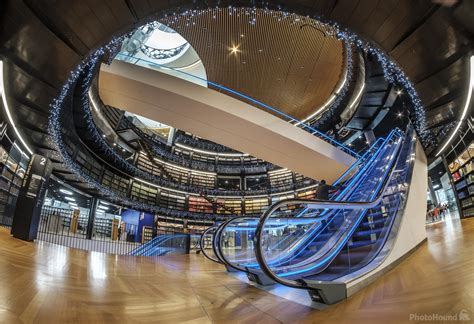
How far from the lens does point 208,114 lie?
684 cm

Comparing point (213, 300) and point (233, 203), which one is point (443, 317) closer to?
point (213, 300)

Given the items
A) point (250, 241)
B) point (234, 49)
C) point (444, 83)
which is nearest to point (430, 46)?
point (444, 83)

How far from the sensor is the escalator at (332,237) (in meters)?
2.18

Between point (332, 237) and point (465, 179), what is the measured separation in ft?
A: 28.8

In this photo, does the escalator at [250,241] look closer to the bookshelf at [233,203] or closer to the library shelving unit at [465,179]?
the library shelving unit at [465,179]

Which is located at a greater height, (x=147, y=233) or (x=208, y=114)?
(x=208, y=114)

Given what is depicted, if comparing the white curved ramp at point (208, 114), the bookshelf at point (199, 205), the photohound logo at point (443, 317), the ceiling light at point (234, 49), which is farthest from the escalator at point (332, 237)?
the bookshelf at point (199, 205)

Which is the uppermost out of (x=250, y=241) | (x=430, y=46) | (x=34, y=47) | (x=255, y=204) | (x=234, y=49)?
(x=234, y=49)

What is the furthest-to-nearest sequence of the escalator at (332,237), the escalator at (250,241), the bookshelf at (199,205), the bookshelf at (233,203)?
1. the bookshelf at (233,203)
2. the bookshelf at (199,205)
3. the escalator at (250,241)
4. the escalator at (332,237)

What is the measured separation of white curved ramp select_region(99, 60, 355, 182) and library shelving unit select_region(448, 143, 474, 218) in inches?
173

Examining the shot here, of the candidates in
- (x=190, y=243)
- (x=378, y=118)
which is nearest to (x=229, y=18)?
(x=378, y=118)

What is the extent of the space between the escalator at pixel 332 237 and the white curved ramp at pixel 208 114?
3697 millimetres

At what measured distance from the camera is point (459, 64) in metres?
4.35

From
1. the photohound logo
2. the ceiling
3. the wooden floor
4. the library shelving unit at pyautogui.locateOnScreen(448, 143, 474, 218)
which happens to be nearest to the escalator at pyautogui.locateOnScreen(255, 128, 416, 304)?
the wooden floor
